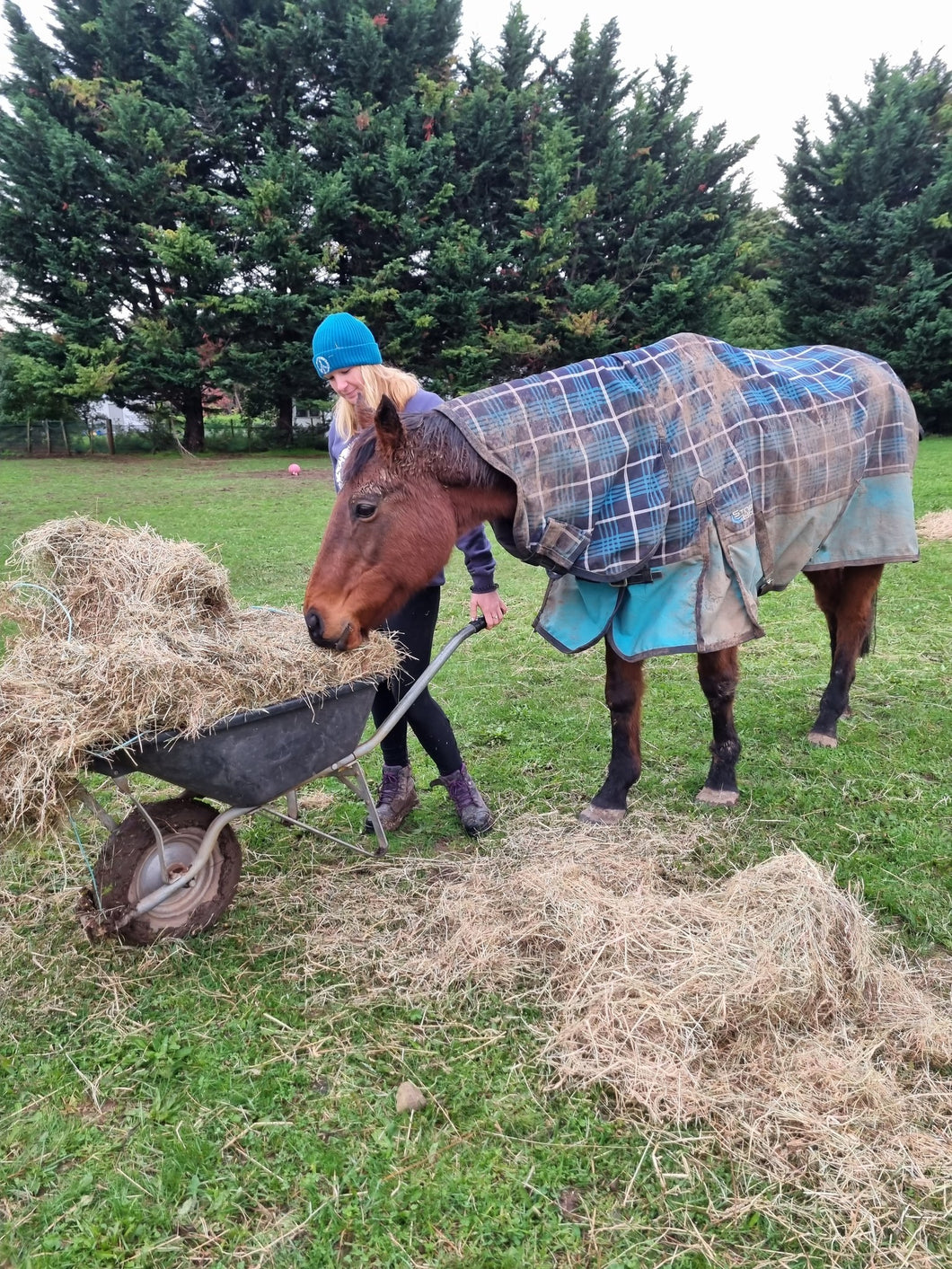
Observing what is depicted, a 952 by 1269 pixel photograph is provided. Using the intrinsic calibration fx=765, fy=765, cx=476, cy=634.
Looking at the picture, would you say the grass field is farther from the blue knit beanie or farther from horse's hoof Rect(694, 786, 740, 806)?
the blue knit beanie

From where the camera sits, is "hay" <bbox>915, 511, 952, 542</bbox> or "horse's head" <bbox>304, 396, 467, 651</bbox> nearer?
"horse's head" <bbox>304, 396, 467, 651</bbox>

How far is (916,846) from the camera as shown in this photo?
317cm

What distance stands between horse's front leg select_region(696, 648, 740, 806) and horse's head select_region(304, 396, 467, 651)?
153 centimetres

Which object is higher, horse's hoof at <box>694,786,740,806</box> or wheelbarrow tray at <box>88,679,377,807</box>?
wheelbarrow tray at <box>88,679,377,807</box>

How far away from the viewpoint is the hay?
9.19 metres

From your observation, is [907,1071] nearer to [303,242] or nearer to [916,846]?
[916,846]

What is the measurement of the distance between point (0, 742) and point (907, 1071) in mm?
2598

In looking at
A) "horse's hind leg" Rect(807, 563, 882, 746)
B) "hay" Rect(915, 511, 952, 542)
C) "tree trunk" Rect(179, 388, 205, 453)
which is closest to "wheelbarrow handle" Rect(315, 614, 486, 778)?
"horse's hind leg" Rect(807, 563, 882, 746)

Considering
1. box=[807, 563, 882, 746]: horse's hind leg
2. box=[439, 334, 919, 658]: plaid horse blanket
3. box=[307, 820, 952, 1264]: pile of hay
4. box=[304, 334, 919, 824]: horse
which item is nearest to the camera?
box=[307, 820, 952, 1264]: pile of hay

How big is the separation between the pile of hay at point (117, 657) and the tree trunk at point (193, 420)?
78.4 ft

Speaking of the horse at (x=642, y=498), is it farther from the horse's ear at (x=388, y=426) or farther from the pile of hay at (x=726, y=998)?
the pile of hay at (x=726, y=998)

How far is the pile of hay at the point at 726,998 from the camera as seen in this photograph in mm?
1791

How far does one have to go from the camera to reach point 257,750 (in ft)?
7.54

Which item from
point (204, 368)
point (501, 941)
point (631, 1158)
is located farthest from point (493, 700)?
point (204, 368)
